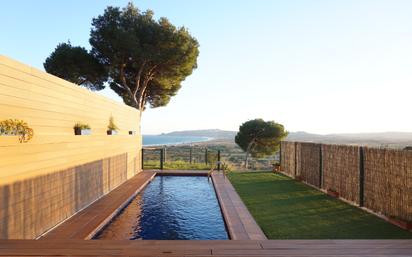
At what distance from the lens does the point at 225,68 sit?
26.8 meters

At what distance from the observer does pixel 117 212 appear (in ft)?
31.5

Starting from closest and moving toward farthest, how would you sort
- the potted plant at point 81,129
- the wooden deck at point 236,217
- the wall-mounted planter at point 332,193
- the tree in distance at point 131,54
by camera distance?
the wooden deck at point 236,217, the potted plant at point 81,129, the wall-mounted planter at point 332,193, the tree in distance at point 131,54

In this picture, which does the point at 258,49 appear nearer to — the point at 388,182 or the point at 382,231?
the point at 388,182

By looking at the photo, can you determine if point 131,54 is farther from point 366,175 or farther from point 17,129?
point 17,129

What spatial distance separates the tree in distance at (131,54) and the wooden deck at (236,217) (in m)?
12.3

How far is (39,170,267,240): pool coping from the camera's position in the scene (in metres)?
7.07

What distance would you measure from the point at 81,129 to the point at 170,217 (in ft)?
10.3

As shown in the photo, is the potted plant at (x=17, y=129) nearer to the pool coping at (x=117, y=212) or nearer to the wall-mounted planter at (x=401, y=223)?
the pool coping at (x=117, y=212)

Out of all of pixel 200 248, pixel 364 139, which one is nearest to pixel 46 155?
pixel 200 248

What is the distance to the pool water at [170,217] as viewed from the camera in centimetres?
763

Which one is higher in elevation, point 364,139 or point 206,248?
point 364,139

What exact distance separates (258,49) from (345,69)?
6834 mm

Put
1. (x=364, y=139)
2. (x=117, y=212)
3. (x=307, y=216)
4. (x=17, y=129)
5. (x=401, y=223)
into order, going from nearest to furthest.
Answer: (x=17, y=129), (x=401, y=223), (x=307, y=216), (x=117, y=212), (x=364, y=139)

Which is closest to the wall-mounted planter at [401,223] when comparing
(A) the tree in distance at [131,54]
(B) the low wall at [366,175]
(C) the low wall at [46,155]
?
(B) the low wall at [366,175]
